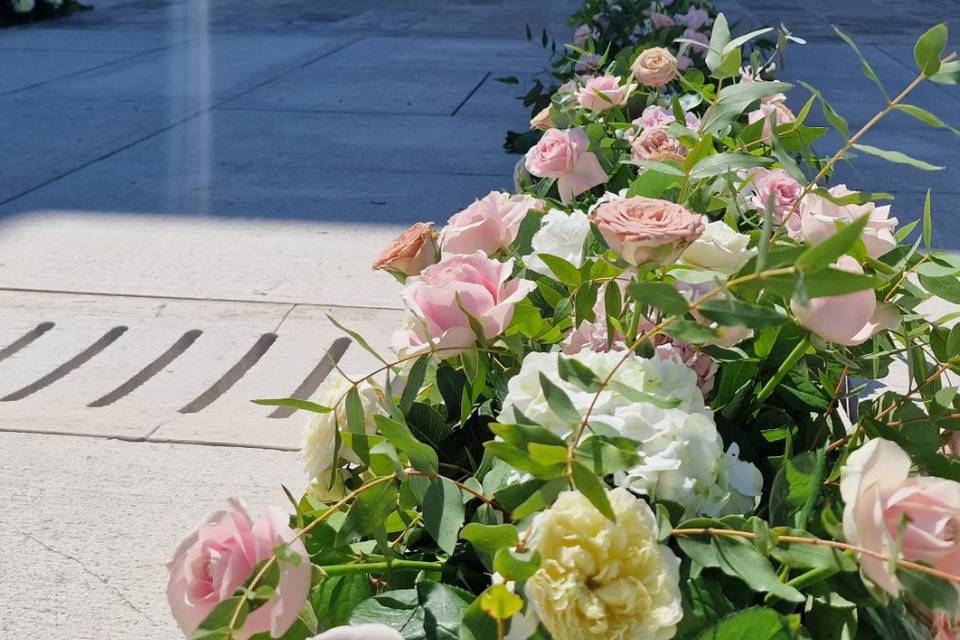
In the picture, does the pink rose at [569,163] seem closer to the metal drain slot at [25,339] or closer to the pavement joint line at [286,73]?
the metal drain slot at [25,339]

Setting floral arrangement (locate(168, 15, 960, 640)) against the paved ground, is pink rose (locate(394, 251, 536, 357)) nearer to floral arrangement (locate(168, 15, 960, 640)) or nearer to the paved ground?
floral arrangement (locate(168, 15, 960, 640))

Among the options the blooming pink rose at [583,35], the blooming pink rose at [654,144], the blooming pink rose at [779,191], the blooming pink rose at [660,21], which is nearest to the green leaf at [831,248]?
the blooming pink rose at [779,191]

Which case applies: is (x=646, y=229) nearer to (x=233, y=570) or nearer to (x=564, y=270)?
(x=564, y=270)

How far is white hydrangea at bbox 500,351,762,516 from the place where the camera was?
0.94m

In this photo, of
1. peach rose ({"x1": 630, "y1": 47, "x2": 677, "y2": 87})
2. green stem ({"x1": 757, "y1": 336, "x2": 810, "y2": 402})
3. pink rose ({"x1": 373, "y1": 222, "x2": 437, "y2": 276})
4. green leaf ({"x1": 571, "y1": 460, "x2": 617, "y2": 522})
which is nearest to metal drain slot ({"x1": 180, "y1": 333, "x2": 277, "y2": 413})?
peach rose ({"x1": 630, "y1": 47, "x2": 677, "y2": 87})

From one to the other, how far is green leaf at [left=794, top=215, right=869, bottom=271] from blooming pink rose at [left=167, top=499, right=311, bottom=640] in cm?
44

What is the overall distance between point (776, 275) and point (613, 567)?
0.24m

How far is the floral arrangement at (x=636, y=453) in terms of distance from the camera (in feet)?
2.62

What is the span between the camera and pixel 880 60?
9062 millimetres

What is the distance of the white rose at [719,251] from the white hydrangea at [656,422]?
0.64 ft

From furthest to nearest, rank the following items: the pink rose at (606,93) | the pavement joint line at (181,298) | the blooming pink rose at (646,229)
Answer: the pavement joint line at (181,298) → the pink rose at (606,93) → the blooming pink rose at (646,229)

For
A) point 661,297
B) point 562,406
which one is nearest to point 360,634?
point 562,406

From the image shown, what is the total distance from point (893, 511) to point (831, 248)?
0.69ft

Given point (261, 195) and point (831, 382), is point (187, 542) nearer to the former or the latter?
point (831, 382)
